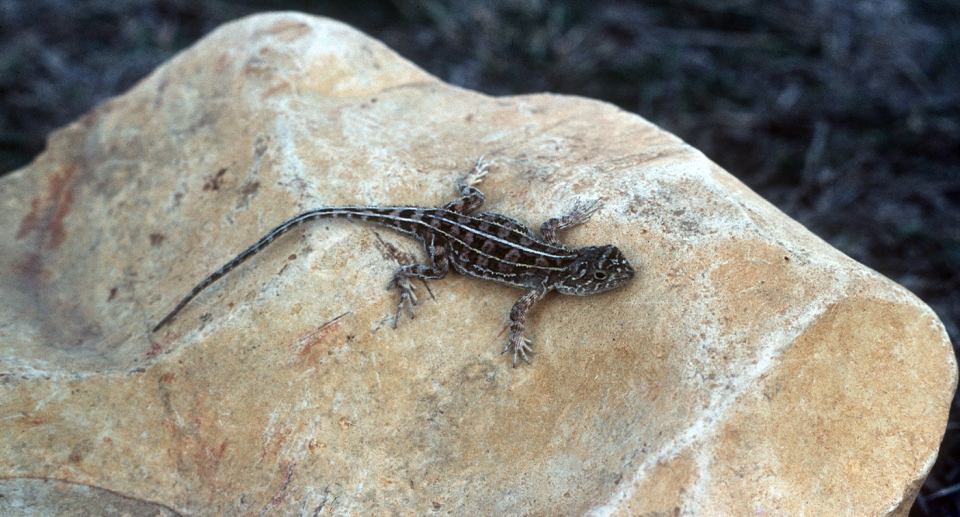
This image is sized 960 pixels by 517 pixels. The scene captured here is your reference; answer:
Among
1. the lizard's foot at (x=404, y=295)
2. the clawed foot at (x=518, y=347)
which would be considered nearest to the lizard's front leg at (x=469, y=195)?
the lizard's foot at (x=404, y=295)

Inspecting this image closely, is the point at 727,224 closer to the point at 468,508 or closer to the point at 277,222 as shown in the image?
the point at 468,508

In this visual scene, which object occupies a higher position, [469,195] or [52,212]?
[469,195]

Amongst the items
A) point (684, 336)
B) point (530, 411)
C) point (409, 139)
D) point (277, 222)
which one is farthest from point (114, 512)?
point (684, 336)

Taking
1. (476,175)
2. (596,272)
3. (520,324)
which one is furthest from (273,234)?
(596,272)

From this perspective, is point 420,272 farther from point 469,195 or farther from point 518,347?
point 518,347

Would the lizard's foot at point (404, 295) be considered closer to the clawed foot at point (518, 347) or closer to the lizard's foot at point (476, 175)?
the clawed foot at point (518, 347)

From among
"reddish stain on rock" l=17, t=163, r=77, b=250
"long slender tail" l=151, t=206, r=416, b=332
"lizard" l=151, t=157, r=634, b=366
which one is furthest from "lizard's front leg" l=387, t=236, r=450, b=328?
"reddish stain on rock" l=17, t=163, r=77, b=250

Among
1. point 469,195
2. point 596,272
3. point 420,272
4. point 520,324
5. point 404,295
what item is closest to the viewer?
point 596,272
